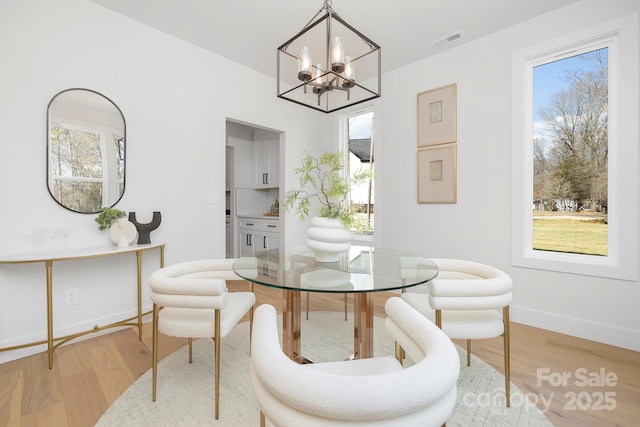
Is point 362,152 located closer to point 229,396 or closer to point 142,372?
point 229,396

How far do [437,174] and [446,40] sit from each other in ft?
4.32

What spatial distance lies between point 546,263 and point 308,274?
221 cm

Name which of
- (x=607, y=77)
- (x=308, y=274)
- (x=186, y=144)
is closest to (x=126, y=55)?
(x=186, y=144)

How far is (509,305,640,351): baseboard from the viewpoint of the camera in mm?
2076

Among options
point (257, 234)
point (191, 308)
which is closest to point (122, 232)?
point (191, 308)

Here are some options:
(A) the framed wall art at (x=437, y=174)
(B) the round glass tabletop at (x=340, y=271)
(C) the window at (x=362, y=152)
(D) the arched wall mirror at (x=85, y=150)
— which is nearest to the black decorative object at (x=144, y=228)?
(D) the arched wall mirror at (x=85, y=150)

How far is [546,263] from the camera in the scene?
244 cm

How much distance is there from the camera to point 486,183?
2762mm

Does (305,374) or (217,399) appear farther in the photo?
(217,399)

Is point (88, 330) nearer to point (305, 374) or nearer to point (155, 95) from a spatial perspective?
point (155, 95)

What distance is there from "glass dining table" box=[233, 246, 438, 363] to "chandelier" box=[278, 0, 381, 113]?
103 centimetres

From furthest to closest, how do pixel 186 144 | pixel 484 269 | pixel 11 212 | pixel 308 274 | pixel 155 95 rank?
1. pixel 186 144
2. pixel 155 95
3. pixel 11 212
4. pixel 484 269
5. pixel 308 274

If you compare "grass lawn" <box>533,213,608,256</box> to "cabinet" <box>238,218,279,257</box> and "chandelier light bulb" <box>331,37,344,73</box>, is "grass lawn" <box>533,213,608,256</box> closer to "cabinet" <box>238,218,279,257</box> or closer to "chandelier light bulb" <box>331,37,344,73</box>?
"chandelier light bulb" <box>331,37,344,73</box>

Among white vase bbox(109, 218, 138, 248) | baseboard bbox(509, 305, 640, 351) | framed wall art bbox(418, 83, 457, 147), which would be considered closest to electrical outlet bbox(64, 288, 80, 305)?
white vase bbox(109, 218, 138, 248)
